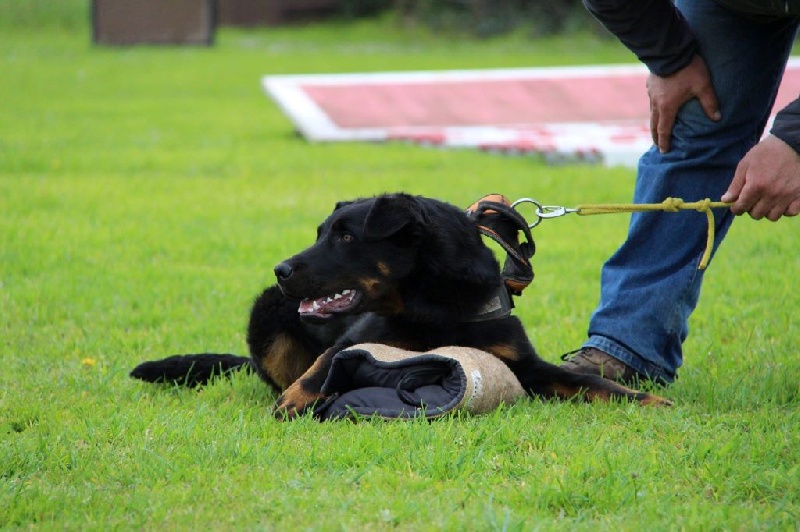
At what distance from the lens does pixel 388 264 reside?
4023 millimetres

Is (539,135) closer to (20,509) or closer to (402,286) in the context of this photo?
(402,286)

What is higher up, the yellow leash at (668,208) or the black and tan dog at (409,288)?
the yellow leash at (668,208)

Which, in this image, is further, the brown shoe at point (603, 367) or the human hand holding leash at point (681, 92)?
the brown shoe at point (603, 367)

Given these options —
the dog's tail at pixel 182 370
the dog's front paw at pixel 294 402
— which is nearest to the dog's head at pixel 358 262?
the dog's front paw at pixel 294 402

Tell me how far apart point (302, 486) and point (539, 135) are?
29.4ft

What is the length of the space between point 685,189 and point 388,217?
3.93ft

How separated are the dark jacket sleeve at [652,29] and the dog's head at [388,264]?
90cm

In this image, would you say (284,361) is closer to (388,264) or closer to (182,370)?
(182,370)

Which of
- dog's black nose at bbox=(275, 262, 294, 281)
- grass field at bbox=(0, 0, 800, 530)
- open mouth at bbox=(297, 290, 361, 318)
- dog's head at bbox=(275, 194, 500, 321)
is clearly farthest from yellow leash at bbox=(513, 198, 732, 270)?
dog's black nose at bbox=(275, 262, 294, 281)

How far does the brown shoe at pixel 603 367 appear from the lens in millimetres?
4410

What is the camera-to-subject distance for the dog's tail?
4.40 m

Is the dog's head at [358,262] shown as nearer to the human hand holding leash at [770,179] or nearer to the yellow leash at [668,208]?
the yellow leash at [668,208]

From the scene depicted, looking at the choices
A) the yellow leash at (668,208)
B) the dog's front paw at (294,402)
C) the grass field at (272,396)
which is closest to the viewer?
the grass field at (272,396)

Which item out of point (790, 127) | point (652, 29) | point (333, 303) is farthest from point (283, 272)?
point (790, 127)
